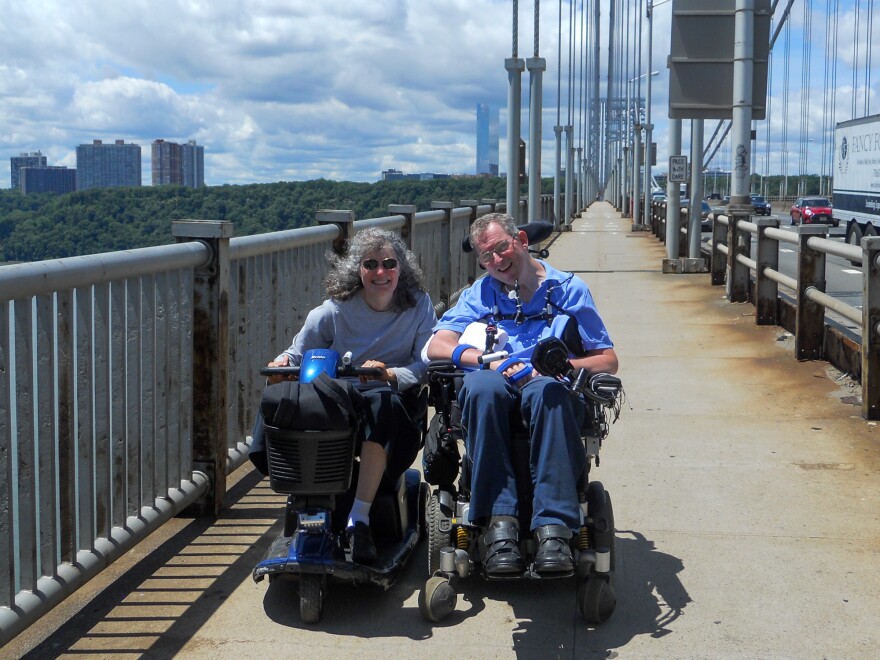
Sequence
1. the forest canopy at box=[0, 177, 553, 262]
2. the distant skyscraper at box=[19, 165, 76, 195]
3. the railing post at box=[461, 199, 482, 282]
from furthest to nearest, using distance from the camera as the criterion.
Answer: the distant skyscraper at box=[19, 165, 76, 195]
the forest canopy at box=[0, 177, 553, 262]
the railing post at box=[461, 199, 482, 282]

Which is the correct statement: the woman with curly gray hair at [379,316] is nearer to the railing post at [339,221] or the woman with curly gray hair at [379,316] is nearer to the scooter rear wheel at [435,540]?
the scooter rear wheel at [435,540]

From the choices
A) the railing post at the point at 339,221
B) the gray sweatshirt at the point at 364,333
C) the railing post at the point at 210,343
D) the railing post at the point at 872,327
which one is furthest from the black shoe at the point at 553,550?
the railing post at the point at 872,327

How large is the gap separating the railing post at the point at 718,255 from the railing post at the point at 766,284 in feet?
15.3

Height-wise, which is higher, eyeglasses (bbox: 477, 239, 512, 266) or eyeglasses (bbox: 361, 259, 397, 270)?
eyeglasses (bbox: 477, 239, 512, 266)

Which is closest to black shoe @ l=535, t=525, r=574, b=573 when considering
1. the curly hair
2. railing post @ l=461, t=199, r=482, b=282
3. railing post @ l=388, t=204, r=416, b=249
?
the curly hair

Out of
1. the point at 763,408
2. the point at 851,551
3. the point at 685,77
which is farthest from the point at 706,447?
the point at 685,77

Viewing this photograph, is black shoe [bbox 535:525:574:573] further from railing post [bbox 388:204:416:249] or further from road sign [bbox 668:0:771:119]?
road sign [bbox 668:0:771:119]

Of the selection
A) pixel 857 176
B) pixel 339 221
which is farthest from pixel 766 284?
pixel 857 176

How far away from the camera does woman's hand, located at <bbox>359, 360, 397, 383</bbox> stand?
14.9 feet

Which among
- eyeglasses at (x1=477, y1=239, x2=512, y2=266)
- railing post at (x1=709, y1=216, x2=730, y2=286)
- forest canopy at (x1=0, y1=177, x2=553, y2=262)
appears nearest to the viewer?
eyeglasses at (x1=477, y1=239, x2=512, y2=266)

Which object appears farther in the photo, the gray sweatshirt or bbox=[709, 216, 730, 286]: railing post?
bbox=[709, 216, 730, 286]: railing post

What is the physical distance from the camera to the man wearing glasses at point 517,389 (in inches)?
162

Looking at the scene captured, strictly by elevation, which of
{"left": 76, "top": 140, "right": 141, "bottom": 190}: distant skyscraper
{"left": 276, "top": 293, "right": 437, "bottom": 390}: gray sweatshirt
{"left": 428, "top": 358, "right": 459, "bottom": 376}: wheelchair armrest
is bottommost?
{"left": 428, "top": 358, "right": 459, "bottom": 376}: wheelchair armrest

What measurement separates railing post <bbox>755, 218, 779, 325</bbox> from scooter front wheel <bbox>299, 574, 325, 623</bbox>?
892cm
